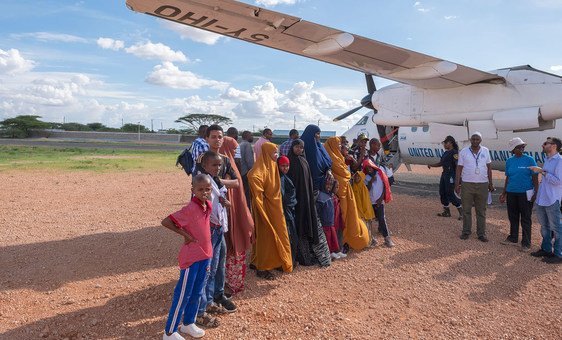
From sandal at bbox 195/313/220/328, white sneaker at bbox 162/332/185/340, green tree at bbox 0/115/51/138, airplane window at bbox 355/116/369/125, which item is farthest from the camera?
green tree at bbox 0/115/51/138

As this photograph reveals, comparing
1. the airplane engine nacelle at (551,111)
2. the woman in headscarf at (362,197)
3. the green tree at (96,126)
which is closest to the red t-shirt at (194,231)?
the woman in headscarf at (362,197)

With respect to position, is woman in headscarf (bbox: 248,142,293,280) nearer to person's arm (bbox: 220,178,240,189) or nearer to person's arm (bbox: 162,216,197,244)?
person's arm (bbox: 220,178,240,189)

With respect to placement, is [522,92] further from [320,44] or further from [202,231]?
[202,231]

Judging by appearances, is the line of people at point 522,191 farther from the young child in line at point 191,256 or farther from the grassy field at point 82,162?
the grassy field at point 82,162

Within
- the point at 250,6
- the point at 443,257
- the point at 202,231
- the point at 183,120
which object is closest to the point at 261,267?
the point at 202,231

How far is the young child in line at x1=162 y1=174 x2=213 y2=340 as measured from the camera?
3.26 metres

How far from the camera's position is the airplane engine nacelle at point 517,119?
8.23m

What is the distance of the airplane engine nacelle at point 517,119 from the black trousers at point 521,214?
281cm

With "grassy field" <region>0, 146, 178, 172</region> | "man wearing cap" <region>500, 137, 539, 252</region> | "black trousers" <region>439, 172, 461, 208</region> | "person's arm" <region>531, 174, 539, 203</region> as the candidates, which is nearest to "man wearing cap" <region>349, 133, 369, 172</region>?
"man wearing cap" <region>500, 137, 539, 252</region>

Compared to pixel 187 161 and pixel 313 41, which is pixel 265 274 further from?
pixel 313 41

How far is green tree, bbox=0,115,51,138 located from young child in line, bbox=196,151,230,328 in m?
60.0

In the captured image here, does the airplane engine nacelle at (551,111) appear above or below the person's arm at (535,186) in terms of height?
above

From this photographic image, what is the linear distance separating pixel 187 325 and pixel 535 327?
3283 millimetres

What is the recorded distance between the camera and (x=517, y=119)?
836 centimetres
